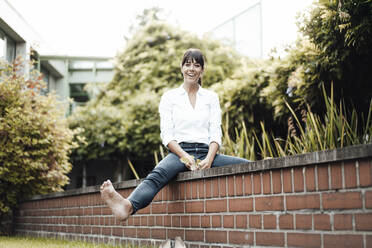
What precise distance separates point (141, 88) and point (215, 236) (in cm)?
1158

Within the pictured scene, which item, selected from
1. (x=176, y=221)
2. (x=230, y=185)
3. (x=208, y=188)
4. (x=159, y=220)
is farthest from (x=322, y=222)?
(x=159, y=220)

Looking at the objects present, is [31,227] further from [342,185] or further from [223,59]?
[223,59]

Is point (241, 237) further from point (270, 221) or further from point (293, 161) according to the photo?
point (293, 161)

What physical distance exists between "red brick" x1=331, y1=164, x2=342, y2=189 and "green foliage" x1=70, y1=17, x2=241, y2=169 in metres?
10.8

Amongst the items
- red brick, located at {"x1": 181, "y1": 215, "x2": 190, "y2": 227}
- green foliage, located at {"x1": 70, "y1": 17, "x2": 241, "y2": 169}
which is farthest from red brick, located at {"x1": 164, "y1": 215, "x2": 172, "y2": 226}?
green foliage, located at {"x1": 70, "y1": 17, "x2": 241, "y2": 169}

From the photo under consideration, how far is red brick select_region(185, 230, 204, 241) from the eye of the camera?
10.3ft

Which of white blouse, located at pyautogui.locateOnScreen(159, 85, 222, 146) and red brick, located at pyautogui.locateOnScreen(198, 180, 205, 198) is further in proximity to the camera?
white blouse, located at pyautogui.locateOnScreen(159, 85, 222, 146)

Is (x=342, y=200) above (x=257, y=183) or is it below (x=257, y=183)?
below

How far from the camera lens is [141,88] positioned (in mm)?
14273

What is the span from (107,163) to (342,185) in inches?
699

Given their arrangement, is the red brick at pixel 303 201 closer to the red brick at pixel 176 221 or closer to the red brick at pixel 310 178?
the red brick at pixel 310 178

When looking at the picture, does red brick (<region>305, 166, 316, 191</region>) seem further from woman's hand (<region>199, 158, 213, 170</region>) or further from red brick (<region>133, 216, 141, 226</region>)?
red brick (<region>133, 216, 141, 226</region>)

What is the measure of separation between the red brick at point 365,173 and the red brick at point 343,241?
0.24 meters

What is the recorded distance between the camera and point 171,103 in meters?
3.60
